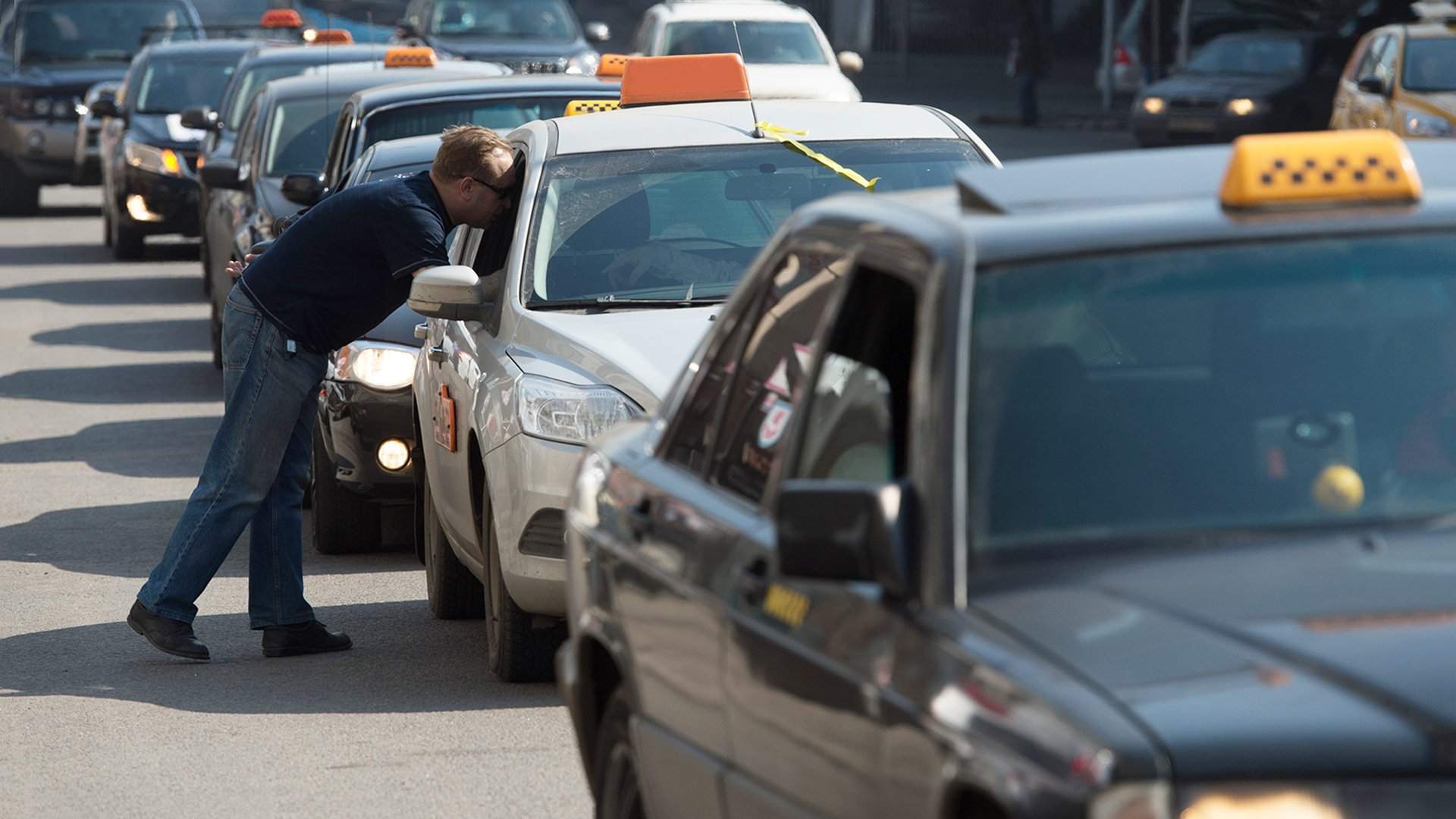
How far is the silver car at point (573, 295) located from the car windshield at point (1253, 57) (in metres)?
21.9

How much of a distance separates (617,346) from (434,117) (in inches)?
218

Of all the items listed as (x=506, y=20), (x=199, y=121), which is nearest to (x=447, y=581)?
(x=199, y=121)

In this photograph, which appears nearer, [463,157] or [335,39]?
[463,157]

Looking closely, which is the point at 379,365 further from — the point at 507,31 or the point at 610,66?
the point at 507,31

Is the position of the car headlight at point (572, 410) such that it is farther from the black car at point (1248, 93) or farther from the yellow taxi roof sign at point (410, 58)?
the black car at point (1248, 93)

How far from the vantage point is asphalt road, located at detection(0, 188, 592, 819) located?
6398 millimetres

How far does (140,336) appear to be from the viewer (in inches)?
734

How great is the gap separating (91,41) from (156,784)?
76.9 ft

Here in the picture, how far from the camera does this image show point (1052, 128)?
36562 millimetres

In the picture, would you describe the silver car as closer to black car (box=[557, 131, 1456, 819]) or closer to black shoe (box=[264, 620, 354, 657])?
black shoe (box=[264, 620, 354, 657])

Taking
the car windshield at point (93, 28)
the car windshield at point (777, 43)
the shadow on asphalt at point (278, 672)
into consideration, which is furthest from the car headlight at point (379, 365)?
the car windshield at point (93, 28)

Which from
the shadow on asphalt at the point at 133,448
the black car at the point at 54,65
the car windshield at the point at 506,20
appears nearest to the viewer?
the shadow on asphalt at the point at 133,448

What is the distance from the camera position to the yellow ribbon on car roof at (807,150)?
8188mm

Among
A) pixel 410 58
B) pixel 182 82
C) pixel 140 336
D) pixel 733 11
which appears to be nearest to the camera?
pixel 410 58
